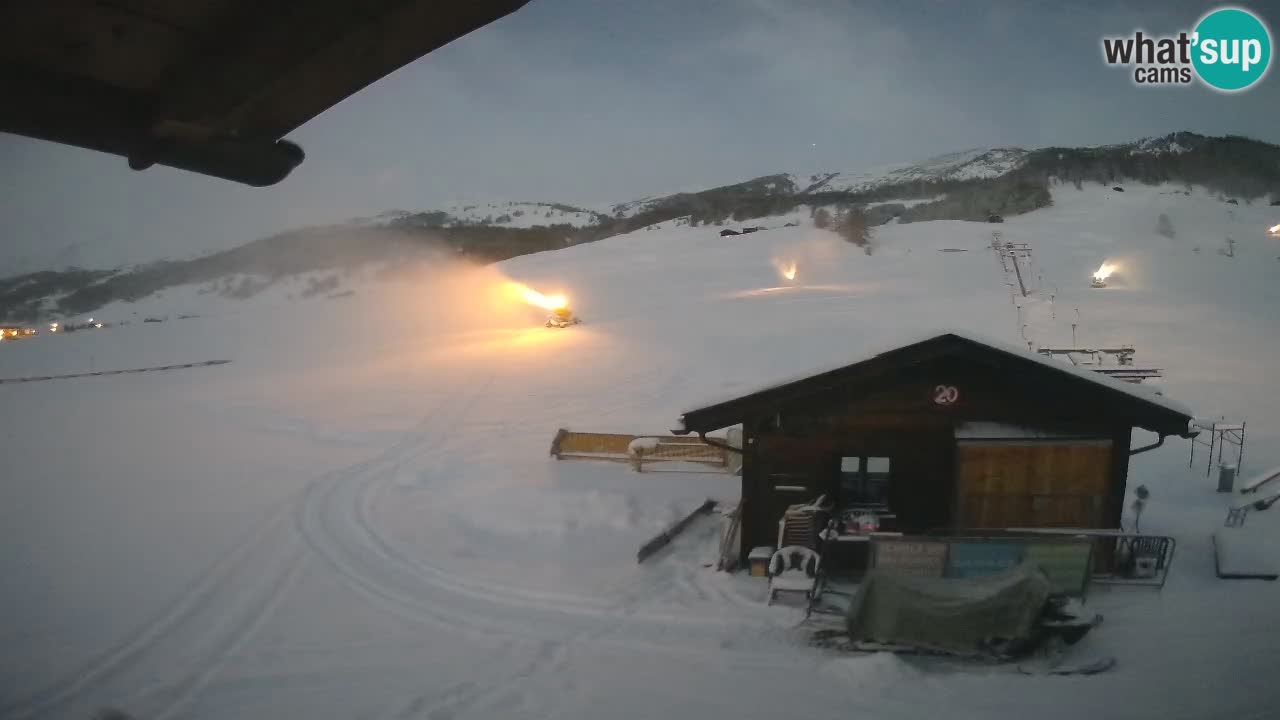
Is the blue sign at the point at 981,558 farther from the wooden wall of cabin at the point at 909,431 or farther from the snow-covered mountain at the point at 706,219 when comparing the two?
the snow-covered mountain at the point at 706,219

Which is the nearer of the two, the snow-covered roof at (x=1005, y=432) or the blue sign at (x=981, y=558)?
the blue sign at (x=981, y=558)

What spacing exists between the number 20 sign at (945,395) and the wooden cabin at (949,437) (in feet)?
0.05

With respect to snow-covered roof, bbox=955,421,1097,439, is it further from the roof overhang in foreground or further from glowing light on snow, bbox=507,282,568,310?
glowing light on snow, bbox=507,282,568,310

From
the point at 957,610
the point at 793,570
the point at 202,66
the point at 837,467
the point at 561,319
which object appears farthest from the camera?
the point at 561,319

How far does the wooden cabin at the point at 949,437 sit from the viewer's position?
10727 mm

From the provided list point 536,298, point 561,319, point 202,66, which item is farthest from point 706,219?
point 202,66

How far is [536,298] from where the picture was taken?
159 ft

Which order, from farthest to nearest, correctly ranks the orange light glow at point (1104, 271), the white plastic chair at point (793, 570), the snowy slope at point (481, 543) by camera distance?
1. the orange light glow at point (1104, 271)
2. the white plastic chair at point (793, 570)
3. the snowy slope at point (481, 543)

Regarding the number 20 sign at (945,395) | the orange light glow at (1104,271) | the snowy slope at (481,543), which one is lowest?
the snowy slope at (481,543)

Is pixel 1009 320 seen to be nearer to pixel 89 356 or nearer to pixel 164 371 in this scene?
pixel 164 371

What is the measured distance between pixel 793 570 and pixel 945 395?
379 cm

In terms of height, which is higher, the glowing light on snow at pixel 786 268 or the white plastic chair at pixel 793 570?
the glowing light on snow at pixel 786 268

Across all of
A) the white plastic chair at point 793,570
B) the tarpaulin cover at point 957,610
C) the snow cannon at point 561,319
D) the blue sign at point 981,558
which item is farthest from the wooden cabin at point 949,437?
the snow cannon at point 561,319

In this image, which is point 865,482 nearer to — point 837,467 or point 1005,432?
point 837,467
